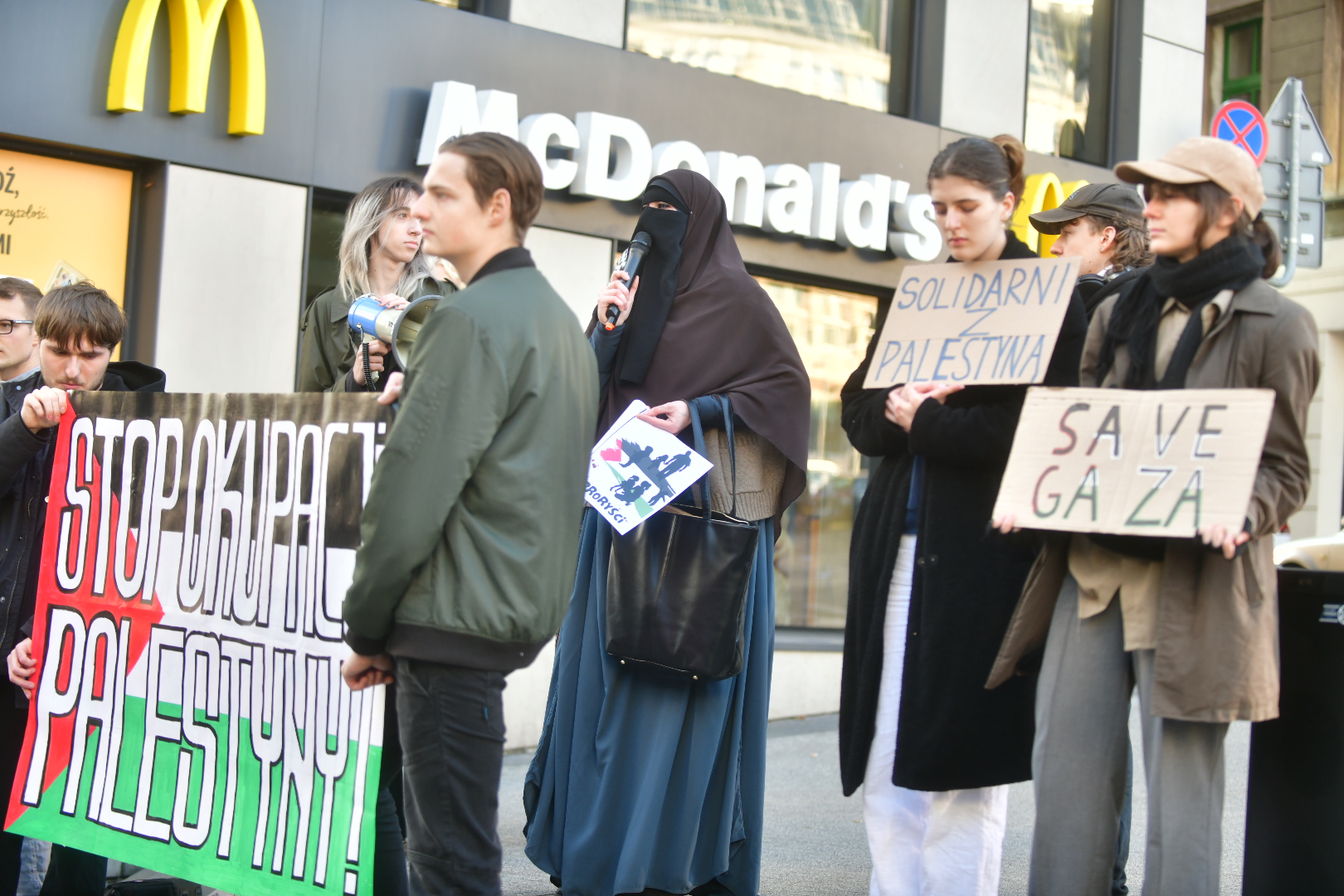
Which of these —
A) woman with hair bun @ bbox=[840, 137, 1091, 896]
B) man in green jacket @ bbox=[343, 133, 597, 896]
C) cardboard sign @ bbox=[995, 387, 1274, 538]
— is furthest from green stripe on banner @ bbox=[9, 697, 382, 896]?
cardboard sign @ bbox=[995, 387, 1274, 538]

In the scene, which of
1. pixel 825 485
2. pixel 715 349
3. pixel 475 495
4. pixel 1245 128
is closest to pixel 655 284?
pixel 715 349

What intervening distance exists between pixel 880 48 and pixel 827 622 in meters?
3.54

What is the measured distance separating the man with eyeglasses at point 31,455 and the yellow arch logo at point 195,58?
5.87ft

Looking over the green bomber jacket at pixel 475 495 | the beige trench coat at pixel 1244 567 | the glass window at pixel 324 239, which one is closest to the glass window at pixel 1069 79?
the glass window at pixel 324 239

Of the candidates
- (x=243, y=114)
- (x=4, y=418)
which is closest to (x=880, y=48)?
(x=243, y=114)

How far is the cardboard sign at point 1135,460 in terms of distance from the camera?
2.89 m

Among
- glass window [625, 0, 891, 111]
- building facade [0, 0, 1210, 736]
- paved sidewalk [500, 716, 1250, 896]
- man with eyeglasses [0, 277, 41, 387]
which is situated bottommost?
paved sidewalk [500, 716, 1250, 896]

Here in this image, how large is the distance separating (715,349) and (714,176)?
331 cm

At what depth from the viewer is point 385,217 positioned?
4637 mm

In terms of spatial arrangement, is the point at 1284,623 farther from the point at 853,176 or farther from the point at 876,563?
the point at 853,176

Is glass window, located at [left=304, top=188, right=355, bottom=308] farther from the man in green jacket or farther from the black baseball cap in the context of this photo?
the man in green jacket

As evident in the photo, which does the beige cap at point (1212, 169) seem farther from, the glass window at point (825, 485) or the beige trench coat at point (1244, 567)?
the glass window at point (825, 485)

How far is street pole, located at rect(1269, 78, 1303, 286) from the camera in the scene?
340 inches

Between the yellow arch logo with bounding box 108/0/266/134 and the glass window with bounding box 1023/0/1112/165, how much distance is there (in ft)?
17.3
